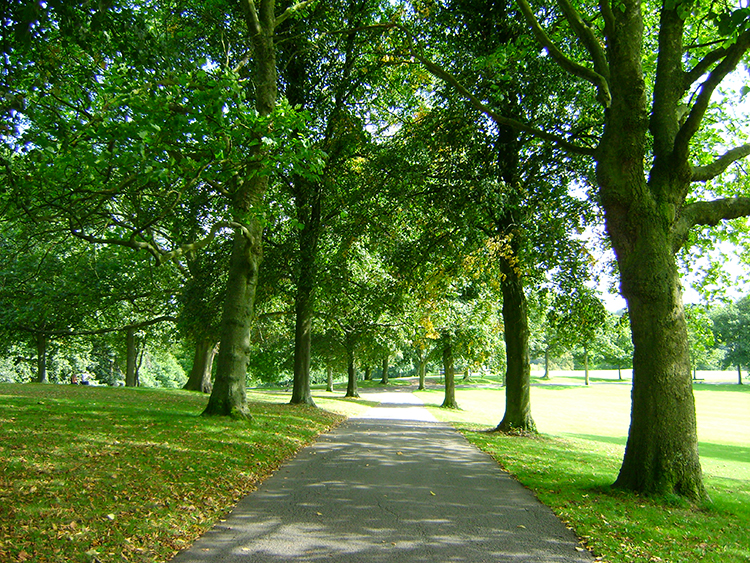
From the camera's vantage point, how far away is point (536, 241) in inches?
451

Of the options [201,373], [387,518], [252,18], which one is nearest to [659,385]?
[387,518]

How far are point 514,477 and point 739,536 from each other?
3304mm

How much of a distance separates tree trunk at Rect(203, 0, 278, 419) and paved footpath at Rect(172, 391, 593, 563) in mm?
3192

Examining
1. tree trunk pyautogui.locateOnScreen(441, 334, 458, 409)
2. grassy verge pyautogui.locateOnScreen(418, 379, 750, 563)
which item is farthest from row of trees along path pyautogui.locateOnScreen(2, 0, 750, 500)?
tree trunk pyautogui.locateOnScreen(441, 334, 458, 409)

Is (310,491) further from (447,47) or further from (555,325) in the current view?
(447,47)

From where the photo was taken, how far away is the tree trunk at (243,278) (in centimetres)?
1168

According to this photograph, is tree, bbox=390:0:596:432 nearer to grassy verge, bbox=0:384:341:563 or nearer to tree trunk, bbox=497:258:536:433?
tree trunk, bbox=497:258:536:433

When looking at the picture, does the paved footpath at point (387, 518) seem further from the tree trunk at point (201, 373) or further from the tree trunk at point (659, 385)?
the tree trunk at point (201, 373)

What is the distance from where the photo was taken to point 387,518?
567 cm

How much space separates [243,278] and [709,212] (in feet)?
32.4

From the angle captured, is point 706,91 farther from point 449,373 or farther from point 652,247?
point 449,373

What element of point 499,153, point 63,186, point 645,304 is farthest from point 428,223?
point 63,186

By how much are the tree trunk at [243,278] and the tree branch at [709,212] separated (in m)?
8.45

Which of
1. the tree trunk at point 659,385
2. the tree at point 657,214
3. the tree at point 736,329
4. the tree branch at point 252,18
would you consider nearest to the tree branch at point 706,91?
the tree at point 657,214
